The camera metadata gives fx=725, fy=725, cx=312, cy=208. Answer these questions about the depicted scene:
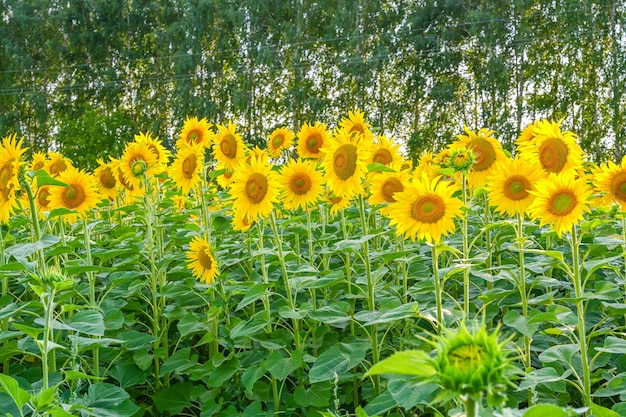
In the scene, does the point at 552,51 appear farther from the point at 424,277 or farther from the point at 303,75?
the point at 424,277

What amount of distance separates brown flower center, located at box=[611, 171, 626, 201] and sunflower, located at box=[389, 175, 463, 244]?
638 mm

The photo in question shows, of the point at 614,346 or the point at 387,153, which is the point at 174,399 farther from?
the point at 614,346

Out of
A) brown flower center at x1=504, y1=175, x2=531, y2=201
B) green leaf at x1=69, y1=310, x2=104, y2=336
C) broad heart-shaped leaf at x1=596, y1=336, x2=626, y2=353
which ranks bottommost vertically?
broad heart-shaped leaf at x1=596, y1=336, x2=626, y2=353

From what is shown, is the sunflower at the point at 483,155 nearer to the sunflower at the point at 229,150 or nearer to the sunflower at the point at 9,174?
the sunflower at the point at 229,150

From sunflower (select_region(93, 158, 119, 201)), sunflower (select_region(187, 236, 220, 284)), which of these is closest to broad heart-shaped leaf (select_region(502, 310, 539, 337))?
sunflower (select_region(187, 236, 220, 284))

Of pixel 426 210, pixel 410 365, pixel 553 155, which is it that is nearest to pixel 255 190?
pixel 426 210

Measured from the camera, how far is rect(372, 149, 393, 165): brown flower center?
2871 millimetres

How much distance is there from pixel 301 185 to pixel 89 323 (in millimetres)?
992

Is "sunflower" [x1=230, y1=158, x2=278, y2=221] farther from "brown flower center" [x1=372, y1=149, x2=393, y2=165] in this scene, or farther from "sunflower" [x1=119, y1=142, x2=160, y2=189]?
"sunflower" [x1=119, y1=142, x2=160, y2=189]

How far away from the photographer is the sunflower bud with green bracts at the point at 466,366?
29.9 inches

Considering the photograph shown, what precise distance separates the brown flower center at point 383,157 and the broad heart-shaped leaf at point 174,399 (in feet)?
3.69

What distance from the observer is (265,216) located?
2568 mm

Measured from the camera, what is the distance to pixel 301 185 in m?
2.73

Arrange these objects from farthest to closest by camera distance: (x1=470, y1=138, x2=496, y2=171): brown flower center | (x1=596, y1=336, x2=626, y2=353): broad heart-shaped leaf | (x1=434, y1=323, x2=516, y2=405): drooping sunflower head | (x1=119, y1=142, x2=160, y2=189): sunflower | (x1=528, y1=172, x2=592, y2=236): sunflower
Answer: (x1=119, y1=142, x2=160, y2=189): sunflower → (x1=470, y1=138, x2=496, y2=171): brown flower center → (x1=528, y1=172, x2=592, y2=236): sunflower → (x1=596, y1=336, x2=626, y2=353): broad heart-shaped leaf → (x1=434, y1=323, x2=516, y2=405): drooping sunflower head
